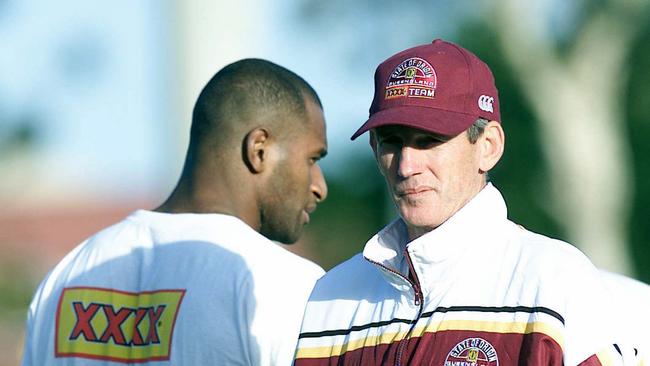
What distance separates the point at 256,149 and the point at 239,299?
734 millimetres

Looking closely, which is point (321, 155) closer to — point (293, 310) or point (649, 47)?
point (293, 310)

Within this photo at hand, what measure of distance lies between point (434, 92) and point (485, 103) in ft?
0.46

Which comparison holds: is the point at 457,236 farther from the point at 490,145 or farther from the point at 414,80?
the point at 414,80

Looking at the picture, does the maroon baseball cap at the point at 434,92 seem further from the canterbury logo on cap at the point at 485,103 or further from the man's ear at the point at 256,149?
the man's ear at the point at 256,149

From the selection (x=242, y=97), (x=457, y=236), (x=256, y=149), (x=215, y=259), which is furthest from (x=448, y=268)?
(x=242, y=97)

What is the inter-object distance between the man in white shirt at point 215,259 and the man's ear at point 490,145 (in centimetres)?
116

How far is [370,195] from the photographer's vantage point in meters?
24.8

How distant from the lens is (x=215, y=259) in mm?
4859

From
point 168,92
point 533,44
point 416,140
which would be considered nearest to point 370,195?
point 533,44

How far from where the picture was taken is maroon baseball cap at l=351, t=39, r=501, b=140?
12.1 feet

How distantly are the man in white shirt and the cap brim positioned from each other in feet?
3.93

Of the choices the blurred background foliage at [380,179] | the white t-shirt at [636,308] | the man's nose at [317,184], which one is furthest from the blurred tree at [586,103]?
the white t-shirt at [636,308]

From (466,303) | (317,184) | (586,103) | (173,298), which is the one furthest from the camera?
(586,103)

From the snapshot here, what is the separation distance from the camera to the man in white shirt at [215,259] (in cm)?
474
